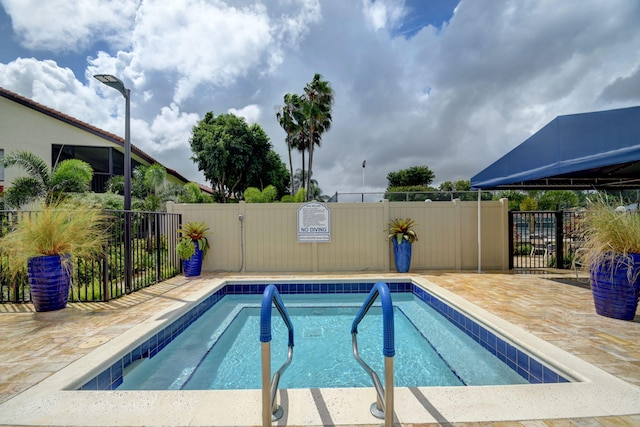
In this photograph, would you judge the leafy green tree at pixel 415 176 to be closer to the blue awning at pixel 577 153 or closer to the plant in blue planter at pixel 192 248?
the blue awning at pixel 577 153

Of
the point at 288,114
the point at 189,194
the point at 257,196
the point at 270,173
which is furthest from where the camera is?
the point at 270,173

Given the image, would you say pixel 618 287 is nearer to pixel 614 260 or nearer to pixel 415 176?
pixel 614 260

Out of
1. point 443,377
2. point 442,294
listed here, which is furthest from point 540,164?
point 443,377

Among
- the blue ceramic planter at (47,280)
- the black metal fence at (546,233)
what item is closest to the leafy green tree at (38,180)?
the blue ceramic planter at (47,280)

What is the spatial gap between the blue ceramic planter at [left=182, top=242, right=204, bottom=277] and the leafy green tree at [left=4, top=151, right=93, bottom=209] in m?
5.50

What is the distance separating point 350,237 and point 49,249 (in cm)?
527

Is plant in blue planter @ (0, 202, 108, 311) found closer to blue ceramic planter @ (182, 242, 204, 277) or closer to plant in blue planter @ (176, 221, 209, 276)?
plant in blue planter @ (176, 221, 209, 276)

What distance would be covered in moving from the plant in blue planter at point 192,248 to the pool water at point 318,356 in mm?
1855

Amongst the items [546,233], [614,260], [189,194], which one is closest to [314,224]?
[614,260]

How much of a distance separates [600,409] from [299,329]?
3.10 metres

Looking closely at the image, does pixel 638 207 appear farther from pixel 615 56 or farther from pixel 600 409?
pixel 615 56

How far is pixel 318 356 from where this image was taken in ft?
10.8

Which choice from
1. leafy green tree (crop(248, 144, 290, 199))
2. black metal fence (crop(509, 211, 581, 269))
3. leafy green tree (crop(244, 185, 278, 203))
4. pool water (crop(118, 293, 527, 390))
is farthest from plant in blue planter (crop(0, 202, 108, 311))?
leafy green tree (crop(248, 144, 290, 199))

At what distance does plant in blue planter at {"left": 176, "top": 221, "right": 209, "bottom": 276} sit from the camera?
246 inches
